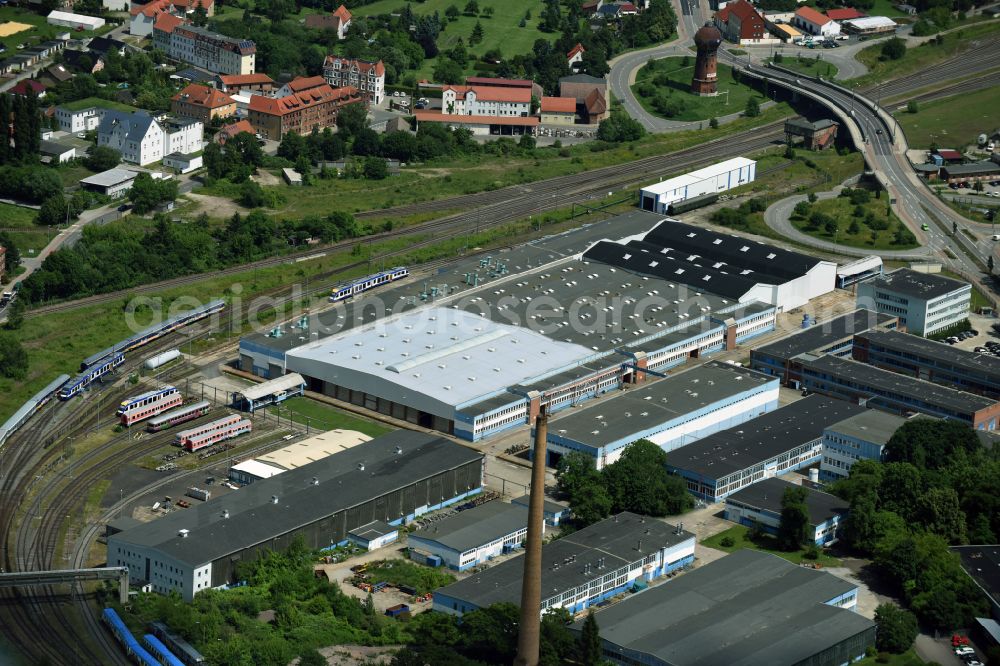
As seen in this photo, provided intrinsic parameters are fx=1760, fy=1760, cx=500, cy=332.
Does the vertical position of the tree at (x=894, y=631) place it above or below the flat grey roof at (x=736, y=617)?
below

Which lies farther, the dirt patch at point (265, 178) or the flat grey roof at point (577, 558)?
the dirt patch at point (265, 178)

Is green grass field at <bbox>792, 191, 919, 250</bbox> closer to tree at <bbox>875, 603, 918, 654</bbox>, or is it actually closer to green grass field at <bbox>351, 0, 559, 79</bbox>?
green grass field at <bbox>351, 0, 559, 79</bbox>

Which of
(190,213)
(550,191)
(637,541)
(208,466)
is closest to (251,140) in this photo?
(190,213)

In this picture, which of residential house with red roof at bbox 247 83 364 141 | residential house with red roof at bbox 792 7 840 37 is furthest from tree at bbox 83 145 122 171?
residential house with red roof at bbox 792 7 840 37

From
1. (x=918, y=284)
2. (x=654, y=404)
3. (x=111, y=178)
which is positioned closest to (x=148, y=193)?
(x=111, y=178)

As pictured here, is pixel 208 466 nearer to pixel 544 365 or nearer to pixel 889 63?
pixel 544 365

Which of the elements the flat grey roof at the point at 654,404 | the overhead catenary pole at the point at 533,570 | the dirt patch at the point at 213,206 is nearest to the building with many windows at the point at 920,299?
the flat grey roof at the point at 654,404

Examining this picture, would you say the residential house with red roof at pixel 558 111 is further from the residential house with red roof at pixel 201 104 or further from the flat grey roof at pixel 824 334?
the flat grey roof at pixel 824 334

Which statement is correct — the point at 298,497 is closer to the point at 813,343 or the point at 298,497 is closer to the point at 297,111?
the point at 813,343
